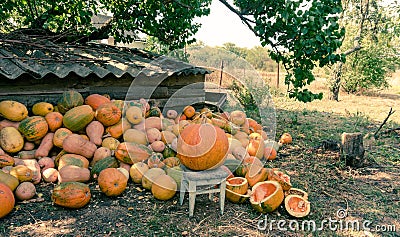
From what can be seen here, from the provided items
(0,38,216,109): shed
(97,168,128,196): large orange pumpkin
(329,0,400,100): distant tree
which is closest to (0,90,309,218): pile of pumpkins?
(97,168,128,196): large orange pumpkin

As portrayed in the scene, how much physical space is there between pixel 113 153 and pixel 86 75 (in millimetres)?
1497

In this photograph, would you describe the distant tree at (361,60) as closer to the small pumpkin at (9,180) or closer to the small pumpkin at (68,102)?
the small pumpkin at (68,102)

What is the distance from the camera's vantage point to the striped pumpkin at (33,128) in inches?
164

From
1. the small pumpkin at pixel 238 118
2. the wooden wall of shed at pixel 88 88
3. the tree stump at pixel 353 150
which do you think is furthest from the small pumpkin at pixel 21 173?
the tree stump at pixel 353 150

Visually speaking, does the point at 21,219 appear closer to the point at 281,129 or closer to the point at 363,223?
the point at 363,223

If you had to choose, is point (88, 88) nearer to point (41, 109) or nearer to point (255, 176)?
point (41, 109)

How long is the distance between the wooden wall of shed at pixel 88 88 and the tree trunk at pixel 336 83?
29.0 ft

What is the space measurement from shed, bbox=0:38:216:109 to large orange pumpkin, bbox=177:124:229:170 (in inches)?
69.6

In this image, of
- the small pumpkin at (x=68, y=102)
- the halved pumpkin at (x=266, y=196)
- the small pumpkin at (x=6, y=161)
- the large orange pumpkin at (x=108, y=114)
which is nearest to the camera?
the halved pumpkin at (x=266, y=196)

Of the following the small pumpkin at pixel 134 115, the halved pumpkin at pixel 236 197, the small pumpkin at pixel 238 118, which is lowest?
the halved pumpkin at pixel 236 197

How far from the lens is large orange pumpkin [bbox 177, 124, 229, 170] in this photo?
10.4 ft

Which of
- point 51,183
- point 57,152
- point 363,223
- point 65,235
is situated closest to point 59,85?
point 57,152

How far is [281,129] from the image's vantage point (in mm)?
7605

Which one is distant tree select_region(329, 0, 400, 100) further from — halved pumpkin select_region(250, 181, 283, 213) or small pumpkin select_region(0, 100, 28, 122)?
small pumpkin select_region(0, 100, 28, 122)
